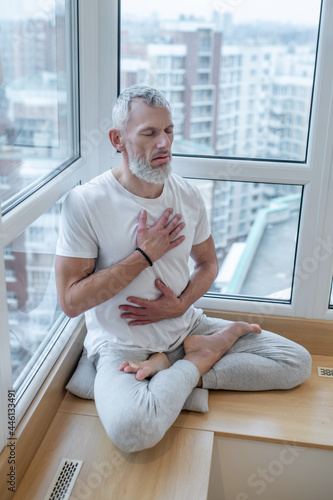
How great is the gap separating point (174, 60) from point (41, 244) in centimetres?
93

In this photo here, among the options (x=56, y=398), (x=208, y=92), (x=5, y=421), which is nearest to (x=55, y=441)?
(x=56, y=398)

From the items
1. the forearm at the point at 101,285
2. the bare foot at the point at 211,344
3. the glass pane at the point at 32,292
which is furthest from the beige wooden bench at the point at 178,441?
the forearm at the point at 101,285

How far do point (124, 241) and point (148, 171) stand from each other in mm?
253

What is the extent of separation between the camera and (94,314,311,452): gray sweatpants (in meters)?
1.78

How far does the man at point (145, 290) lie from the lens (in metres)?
1.89

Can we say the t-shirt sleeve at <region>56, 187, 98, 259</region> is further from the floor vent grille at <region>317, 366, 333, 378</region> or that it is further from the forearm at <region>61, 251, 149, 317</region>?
the floor vent grille at <region>317, 366, 333, 378</region>

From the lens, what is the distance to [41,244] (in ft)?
6.55

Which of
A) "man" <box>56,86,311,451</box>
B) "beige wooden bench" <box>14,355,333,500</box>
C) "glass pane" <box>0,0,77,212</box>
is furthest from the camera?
"man" <box>56,86,311,451</box>

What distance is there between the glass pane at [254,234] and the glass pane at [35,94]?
66 centimetres

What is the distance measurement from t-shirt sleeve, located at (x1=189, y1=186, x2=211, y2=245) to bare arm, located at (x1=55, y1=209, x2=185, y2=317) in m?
0.26

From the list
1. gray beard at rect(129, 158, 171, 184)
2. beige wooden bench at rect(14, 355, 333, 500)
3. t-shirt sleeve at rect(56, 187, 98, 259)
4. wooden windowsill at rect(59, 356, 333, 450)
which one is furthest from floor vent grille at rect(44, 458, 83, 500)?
gray beard at rect(129, 158, 171, 184)

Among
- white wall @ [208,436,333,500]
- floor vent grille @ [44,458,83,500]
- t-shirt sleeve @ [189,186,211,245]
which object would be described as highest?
t-shirt sleeve @ [189,186,211,245]

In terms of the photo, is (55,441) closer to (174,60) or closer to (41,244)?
(41,244)

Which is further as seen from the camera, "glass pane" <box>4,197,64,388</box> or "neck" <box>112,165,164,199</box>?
"neck" <box>112,165,164,199</box>
